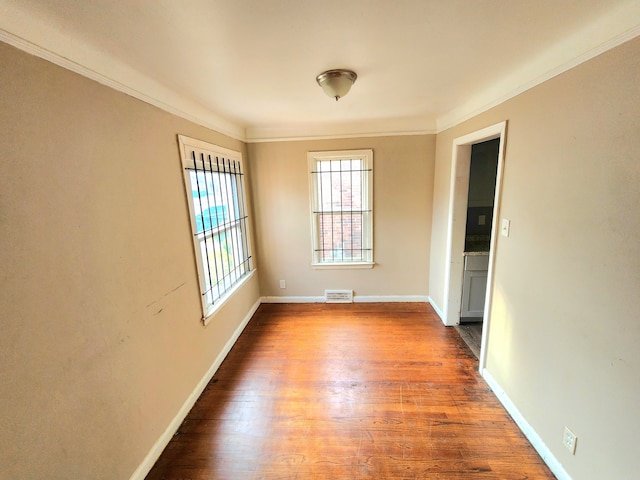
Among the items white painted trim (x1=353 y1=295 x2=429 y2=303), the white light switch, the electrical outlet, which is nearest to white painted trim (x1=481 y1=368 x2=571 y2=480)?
the electrical outlet

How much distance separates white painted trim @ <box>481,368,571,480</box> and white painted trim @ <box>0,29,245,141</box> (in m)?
3.16

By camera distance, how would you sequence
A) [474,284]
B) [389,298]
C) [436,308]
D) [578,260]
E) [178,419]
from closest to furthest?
[578,260], [178,419], [474,284], [436,308], [389,298]

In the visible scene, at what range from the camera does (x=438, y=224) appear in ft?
10.4

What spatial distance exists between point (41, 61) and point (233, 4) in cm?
80

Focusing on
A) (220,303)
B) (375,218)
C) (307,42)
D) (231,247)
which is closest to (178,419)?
(220,303)

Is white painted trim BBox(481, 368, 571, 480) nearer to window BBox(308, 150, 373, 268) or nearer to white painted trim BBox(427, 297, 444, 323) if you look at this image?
white painted trim BBox(427, 297, 444, 323)

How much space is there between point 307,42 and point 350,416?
2350 mm

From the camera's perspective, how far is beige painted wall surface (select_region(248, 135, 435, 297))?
3234 mm

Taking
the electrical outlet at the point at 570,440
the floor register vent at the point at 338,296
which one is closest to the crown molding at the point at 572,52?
the electrical outlet at the point at 570,440

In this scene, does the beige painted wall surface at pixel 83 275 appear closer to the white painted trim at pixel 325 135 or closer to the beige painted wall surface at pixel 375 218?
the white painted trim at pixel 325 135

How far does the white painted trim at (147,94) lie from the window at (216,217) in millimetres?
194

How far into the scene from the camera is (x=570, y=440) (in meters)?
1.38

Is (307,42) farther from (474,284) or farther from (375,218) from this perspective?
(474,284)

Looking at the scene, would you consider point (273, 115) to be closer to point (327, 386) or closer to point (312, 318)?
point (312, 318)
